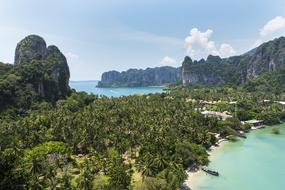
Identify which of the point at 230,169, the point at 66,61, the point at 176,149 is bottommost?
the point at 230,169

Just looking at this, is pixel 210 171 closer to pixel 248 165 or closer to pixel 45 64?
pixel 248 165

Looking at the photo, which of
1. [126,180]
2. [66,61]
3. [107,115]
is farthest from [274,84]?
[126,180]

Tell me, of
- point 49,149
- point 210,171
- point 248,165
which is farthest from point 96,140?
point 248,165

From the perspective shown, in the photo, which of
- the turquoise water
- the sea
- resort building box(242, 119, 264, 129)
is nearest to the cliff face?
resort building box(242, 119, 264, 129)

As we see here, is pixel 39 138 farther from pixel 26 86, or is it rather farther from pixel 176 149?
pixel 26 86

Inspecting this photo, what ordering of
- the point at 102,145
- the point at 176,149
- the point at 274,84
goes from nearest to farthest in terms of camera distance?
the point at 176,149
the point at 102,145
the point at 274,84

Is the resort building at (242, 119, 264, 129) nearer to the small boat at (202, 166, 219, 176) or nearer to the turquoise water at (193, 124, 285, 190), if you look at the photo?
the turquoise water at (193, 124, 285, 190)

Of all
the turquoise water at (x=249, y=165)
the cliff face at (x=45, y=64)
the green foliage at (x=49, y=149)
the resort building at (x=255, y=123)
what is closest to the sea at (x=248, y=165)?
the turquoise water at (x=249, y=165)
